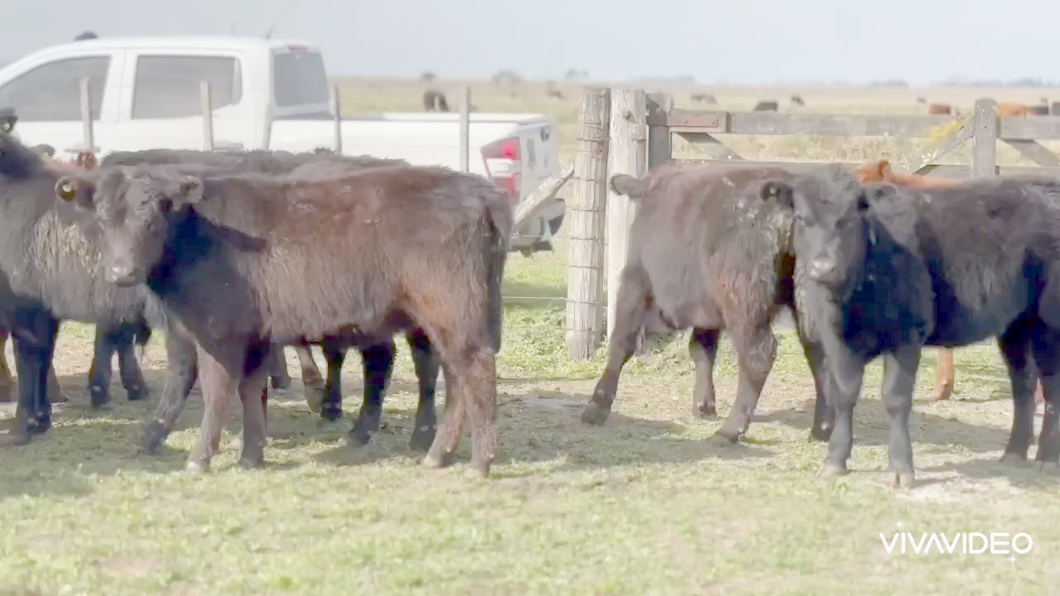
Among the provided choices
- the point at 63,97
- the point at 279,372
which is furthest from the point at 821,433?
the point at 63,97

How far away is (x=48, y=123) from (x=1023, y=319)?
396 inches

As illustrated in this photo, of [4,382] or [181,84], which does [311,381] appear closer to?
[4,382]

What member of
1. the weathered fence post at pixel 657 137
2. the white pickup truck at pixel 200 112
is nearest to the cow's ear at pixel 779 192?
the weathered fence post at pixel 657 137

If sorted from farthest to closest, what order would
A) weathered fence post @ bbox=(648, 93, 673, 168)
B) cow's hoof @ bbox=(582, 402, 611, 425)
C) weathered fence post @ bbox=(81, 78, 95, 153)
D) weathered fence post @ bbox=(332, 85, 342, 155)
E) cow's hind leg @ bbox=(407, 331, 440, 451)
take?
weathered fence post @ bbox=(81, 78, 95, 153)
weathered fence post @ bbox=(332, 85, 342, 155)
weathered fence post @ bbox=(648, 93, 673, 168)
cow's hoof @ bbox=(582, 402, 611, 425)
cow's hind leg @ bbox=(407, 331, 440, 451)

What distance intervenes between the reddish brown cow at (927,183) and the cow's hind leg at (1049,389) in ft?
0.81

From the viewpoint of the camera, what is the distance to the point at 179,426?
853 centimetres

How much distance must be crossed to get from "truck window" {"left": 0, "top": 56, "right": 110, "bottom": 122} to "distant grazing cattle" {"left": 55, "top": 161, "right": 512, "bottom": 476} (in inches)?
271

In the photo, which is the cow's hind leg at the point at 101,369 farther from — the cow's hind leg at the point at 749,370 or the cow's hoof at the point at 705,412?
the cow's hind leg at the point at 749,370

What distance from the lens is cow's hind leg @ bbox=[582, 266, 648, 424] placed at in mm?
8781

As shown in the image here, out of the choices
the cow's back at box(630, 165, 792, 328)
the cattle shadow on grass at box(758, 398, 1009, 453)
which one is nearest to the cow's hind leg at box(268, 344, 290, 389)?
the cow's back at box(630, 165, 792, 328)

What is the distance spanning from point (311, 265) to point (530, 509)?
5.99ft

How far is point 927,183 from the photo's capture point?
28.8ft

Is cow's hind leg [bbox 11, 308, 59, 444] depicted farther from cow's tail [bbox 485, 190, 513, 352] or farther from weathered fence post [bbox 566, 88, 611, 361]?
weathered fence post [bbox 566, 88, 611, 361]

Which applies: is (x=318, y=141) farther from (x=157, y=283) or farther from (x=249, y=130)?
(x=157, y=283)
